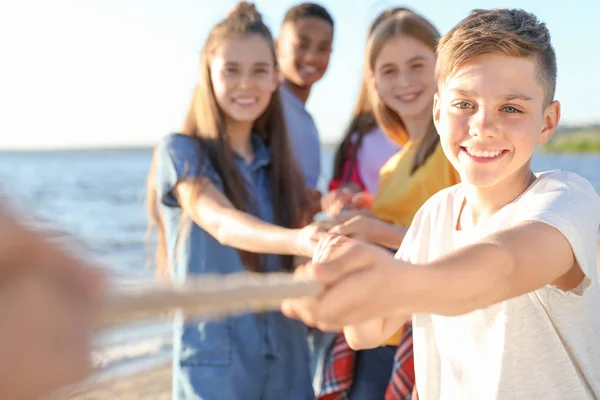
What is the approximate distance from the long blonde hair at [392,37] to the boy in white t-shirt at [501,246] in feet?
3.81

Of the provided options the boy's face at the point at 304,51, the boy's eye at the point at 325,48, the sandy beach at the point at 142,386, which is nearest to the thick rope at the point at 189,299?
the boy's face at the point at 304,51

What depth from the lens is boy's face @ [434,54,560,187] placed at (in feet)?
5.84

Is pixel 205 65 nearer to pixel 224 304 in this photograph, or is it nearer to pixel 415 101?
pixel 415 101

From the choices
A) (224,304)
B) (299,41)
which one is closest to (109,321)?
(224,304)

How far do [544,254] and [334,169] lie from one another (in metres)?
2.18

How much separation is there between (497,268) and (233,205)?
174 cm

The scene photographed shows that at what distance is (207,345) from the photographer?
2.86m

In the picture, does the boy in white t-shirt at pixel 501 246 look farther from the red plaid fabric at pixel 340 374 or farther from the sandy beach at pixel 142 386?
the sandy beach at pixel 142 386

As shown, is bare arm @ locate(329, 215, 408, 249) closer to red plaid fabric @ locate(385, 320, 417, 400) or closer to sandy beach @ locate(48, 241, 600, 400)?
red plaid fabric @ locate(385, 320, 417, 400)

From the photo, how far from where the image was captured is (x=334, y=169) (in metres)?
3.61

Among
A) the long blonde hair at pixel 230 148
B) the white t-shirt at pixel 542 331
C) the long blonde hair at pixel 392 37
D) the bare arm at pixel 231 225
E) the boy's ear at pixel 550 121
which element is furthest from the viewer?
the long blonde hair at pixel 392 37

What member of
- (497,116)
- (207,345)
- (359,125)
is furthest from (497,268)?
(359,125)

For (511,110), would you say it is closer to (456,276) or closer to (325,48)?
(456,276)

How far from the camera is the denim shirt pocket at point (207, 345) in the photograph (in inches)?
112
